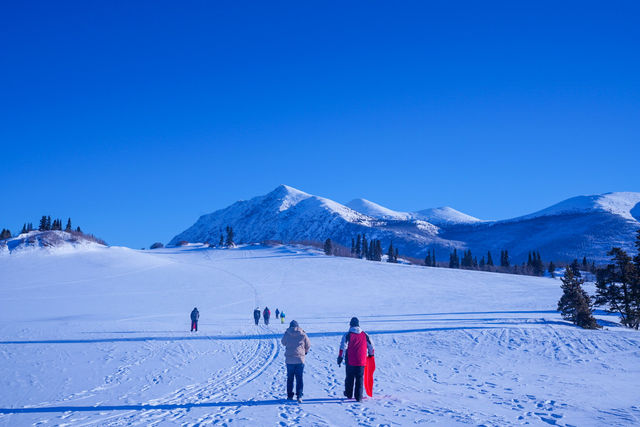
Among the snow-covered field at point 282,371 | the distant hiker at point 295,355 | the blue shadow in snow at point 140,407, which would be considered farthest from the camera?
the distant hiker at point 295,355

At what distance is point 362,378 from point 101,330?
19.2 metres

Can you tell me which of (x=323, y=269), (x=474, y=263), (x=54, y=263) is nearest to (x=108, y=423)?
(x=323, y=269)

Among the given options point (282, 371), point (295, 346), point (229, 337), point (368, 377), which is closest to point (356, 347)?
point (368, 377)

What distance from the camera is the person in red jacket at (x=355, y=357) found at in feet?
28.5

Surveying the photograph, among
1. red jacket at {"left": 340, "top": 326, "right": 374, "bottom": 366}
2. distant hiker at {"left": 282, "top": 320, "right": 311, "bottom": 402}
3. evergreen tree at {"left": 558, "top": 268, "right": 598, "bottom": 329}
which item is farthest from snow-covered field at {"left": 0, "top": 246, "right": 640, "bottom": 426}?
evergreen tree at {"left": 558, "top": 268, "right": 598, "bottom": 329}

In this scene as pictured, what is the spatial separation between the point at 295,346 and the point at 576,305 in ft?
75.9

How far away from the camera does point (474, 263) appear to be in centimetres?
12925

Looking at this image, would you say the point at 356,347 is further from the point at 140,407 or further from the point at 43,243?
the point at 43,243

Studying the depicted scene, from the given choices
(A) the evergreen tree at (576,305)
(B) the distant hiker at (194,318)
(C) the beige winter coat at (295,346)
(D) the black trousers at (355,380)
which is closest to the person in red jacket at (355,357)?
(D) the black trousers at (355,380)

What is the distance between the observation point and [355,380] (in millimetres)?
8820

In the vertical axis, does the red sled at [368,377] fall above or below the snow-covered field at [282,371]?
above

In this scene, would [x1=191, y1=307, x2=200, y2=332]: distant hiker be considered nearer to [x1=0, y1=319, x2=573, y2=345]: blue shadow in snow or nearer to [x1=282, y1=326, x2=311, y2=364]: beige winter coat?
[x1=0, y1=319, x2=573, y2=345]: blue shadow in snow

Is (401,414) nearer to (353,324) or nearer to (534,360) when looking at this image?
(353,324)

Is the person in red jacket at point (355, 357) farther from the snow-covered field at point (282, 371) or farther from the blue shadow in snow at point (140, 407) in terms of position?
the blue shadow in snow at point (140, 407)
